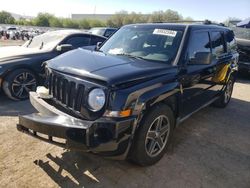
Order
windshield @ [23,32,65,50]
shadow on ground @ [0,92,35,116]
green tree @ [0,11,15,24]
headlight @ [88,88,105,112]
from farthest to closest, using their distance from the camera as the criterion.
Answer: green tree @ [0,11,15,24], windshield @ [23,32,65,50], shadow on ground @ [0,92,35,116], headlight @ [88,88,105,112]

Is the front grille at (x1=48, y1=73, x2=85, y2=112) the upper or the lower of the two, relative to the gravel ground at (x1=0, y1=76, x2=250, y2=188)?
upper

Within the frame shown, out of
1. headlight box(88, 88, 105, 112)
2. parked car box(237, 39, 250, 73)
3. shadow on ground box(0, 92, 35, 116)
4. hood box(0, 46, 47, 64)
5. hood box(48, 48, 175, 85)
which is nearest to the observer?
headlight box(88, 88, 105, 112)

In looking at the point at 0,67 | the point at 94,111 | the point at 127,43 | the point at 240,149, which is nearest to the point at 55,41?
the point at 0,67

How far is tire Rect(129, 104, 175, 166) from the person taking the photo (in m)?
3.06

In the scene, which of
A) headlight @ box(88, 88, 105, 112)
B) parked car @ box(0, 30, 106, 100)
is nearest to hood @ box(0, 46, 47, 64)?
parked car @ box(0, 30, 106, 100)

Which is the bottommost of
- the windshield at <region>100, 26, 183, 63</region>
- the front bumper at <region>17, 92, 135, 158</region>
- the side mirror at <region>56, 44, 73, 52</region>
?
the front bumper at <region>17, 92, 135, 158</region>

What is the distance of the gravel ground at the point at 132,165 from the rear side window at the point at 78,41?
2889 mm

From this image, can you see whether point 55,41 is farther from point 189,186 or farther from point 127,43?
point 189,186

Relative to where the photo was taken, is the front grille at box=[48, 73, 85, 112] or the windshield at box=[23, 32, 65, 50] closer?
the front grille at box=[48, 73, 85, 112]

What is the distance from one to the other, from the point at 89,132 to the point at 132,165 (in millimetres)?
1036

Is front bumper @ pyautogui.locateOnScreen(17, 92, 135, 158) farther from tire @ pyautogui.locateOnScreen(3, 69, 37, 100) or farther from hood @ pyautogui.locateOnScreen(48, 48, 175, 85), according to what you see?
tire @ pyautogui.locateOnScreen(3, 69, 37, 100)

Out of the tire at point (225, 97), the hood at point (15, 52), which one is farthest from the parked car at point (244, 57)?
the hood at point (15, 52)

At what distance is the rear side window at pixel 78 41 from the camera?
6898 millimetres

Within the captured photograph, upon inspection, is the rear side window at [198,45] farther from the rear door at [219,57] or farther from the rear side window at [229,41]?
the rear side window at [229,41]
